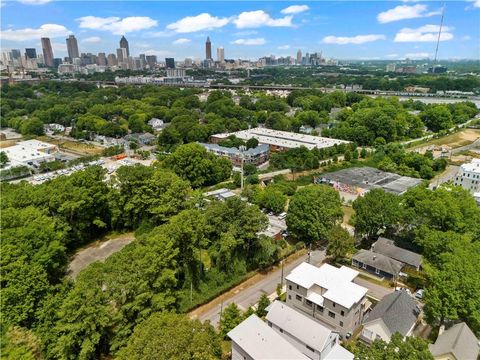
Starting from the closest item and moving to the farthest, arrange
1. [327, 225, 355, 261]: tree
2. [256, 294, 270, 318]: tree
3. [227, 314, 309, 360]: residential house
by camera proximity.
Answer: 1. [227, 314, 309, 360]: residential house
2. [256, 294, 270, 318]: tree
3. [327, 225, 355, 261]: tree

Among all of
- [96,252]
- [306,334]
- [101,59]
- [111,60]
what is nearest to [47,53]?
[101,59]

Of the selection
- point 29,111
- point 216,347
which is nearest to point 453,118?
point 216,347

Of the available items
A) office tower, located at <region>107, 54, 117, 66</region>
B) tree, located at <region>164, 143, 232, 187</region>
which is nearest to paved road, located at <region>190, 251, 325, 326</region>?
tree, located at <region>164, 143, 232, 187</region>

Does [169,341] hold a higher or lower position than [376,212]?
higher

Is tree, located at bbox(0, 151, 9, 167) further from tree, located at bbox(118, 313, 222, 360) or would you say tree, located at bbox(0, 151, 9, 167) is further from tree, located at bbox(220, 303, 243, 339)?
tree, located at bbox(220, 303, 243, 339)

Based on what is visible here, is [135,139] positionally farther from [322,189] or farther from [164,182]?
[322,189]

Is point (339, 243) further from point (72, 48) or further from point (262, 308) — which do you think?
point (72, 48)

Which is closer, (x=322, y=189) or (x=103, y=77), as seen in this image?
(x=322, y=189)
